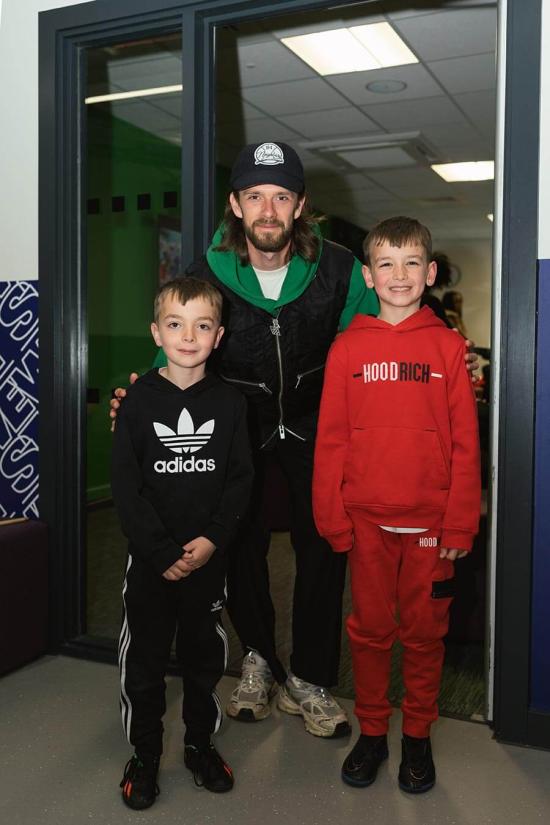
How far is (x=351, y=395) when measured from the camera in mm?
1749

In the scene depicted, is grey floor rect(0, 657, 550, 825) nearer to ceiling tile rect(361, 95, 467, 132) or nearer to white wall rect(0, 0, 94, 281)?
white wall rect(0, 0, 94, 281)

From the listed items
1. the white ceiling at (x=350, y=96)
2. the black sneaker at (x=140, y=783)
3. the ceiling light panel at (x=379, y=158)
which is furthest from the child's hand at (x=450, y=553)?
the ceiling light panel at (x=379, y=158)

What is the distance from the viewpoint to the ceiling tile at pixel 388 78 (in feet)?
14.3

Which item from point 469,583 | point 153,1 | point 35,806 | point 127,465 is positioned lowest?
point 35,806

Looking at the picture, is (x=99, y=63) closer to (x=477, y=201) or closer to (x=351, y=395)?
(x=351, y=395)

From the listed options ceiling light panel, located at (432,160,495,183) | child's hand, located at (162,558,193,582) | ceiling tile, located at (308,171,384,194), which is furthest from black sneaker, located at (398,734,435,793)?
ceiling tile, located at (308,171,384,194)

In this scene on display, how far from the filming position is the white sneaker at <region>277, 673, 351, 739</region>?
1.96 m

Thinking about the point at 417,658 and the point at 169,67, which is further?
the point at 169,67

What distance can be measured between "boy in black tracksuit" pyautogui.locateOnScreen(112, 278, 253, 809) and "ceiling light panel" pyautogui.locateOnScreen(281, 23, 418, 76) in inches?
109

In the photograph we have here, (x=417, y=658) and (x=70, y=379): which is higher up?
(x=70, y=379)

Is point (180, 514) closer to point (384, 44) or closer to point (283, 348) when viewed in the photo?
point (283, 348)

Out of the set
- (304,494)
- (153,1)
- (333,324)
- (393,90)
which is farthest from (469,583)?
(393,90)

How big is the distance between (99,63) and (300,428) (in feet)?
9.20

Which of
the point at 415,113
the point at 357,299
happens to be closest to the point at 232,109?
the point at 415,113
